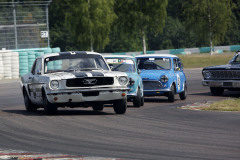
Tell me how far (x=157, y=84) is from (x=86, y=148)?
9.14 m

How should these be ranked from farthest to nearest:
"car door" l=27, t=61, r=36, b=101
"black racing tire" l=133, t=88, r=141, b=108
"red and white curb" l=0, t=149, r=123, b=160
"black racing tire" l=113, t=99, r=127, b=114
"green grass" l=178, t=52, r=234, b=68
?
"green grass" l=178, t=52, r=234, b=68 < "black racing tire" l=133, t=88, r=141, b=108 < "car door" l=27, t=61, r=36, b=101 < "black racing tire" l=113, t=99, r=127, b=114 < "red and white curb" l=0, t=149, r=123, b=160

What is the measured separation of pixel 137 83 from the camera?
51.8 ft

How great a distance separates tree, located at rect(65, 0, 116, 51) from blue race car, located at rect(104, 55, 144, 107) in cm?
4809

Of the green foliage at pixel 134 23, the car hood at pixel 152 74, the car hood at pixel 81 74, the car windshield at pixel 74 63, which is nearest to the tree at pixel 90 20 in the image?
the green foliage at pixel 134 23

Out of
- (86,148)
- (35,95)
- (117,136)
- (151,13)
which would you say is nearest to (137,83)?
(35,95)

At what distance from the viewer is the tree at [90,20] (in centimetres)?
6488

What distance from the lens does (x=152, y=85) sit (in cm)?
1756

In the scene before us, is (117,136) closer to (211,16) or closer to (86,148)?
(86,148)

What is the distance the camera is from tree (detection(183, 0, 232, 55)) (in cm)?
7400

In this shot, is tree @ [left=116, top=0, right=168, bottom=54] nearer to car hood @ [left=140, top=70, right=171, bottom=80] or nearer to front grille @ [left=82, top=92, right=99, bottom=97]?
car hood @ [left=140, top=70, right=171, bottom=80]

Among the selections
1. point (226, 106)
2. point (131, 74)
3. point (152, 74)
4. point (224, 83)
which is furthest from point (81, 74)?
point (224, 83)

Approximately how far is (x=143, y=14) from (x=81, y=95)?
5264 centimetres

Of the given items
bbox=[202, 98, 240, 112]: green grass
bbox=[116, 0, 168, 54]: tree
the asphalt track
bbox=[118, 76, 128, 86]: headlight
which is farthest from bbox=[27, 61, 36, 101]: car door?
bbox=[116, 0, 168, 54]: tree

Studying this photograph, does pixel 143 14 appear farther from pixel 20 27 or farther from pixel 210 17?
pixel 20 27
